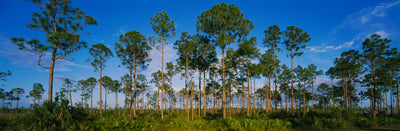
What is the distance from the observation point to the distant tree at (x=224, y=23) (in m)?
16.8

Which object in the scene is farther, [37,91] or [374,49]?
[37,91]

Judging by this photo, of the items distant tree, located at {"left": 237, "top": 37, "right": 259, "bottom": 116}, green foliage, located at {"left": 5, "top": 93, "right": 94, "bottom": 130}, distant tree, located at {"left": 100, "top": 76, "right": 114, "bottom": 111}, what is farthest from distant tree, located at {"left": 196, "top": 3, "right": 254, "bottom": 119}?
distant tree, located at {"left": 100, "top": 76, "right": 114, "bottom": 111}

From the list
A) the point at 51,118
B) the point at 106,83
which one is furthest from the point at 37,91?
the point at 51,118

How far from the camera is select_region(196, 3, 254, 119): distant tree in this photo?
1683 cm

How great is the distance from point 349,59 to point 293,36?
14.0 m

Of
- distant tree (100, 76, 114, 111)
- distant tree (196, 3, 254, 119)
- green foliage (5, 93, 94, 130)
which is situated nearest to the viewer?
green foliage (5, 93, 94, 130)

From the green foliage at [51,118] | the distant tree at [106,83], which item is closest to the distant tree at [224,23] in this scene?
the green foliage at [51,118]

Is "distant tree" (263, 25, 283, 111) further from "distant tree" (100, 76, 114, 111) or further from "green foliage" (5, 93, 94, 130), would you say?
"distant tree" (100, 76, 114, 111)

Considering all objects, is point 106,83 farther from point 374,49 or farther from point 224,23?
point 374,49

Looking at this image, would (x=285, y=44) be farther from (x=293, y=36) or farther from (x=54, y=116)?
(x=54, y=116)

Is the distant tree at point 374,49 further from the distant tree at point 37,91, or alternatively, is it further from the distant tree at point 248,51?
the distant tree at point 37,91

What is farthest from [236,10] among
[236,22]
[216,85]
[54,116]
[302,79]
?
[302,79]

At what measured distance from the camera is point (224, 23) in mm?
17234

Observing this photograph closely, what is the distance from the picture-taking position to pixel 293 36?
23484 millimetres
